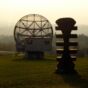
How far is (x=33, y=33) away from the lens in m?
50.8

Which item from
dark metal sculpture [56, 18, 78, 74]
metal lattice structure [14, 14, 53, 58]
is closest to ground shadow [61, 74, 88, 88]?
dark metal sculpture [56, 18, 78, 74]

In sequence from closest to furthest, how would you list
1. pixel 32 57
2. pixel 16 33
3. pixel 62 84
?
pixel 62 84 < pixel 32 57 < pixel 16 33

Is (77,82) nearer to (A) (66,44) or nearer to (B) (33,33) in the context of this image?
(A) (66,44)

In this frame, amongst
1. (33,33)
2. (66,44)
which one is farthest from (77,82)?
(33,33)

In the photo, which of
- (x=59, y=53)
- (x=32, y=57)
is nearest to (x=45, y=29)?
(x=32, y=57)

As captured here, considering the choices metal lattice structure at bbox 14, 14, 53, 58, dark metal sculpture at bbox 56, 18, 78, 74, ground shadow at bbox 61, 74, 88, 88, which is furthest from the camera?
metal lattice structure at bbox 14, 14, 53, 58

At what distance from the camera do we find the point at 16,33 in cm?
5144

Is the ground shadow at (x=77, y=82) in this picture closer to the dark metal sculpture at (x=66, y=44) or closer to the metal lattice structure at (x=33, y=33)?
the dark metal sculpture at (x=66, y=44)

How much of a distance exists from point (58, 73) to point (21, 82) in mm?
4025

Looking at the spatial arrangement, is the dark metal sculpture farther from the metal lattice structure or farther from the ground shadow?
the metal lattice structure

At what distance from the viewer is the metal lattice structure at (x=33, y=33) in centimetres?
4847

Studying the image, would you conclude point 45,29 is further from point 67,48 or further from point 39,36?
point 67,48

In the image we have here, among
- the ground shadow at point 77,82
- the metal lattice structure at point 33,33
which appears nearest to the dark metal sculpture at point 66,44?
the ground shadow at point 77,82

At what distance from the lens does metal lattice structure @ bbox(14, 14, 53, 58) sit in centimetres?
4847
